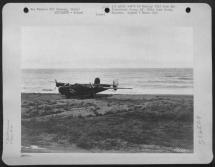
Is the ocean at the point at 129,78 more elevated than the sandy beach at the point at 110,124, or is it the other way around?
the ocean at the point at 129,78

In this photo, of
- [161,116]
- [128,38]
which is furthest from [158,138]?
[128,38]

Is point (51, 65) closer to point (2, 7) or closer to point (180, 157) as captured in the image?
point (2, 7)

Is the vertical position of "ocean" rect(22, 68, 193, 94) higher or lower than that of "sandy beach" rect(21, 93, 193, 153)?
higher

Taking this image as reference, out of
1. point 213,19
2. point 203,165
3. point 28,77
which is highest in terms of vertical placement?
point 213,19
